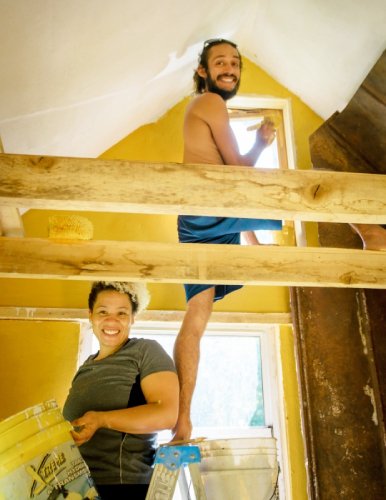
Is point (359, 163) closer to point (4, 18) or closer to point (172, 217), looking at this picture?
point (172, 217)

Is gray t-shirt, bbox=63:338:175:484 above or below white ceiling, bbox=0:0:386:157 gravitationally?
below

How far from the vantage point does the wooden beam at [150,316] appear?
9.52 ft

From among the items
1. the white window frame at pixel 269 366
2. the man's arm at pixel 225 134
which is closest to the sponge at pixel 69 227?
the man's arm at pixel 225 134

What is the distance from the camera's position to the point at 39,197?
4.08 feet

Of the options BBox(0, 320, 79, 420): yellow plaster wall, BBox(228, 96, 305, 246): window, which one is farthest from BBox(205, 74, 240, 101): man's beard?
BBox(0, 320, 79, 420): yellow plaster wall

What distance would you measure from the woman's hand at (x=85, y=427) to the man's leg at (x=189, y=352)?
0.40 metres

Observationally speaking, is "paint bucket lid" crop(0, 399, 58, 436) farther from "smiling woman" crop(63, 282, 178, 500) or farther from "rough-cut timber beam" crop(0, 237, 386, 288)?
"rough-cut timber beam" crop(0, 237, 386, 288)

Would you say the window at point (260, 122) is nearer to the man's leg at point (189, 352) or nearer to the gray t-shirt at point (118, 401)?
the man's leg at point (189, 352)

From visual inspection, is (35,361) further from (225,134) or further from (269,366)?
(225,134)

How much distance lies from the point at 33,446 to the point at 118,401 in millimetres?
414

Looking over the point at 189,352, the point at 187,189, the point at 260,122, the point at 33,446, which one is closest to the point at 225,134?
the point at 187,189

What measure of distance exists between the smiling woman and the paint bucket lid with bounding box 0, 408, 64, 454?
135mm

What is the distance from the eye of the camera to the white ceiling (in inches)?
81.4

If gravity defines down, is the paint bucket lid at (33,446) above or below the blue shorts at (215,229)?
below
